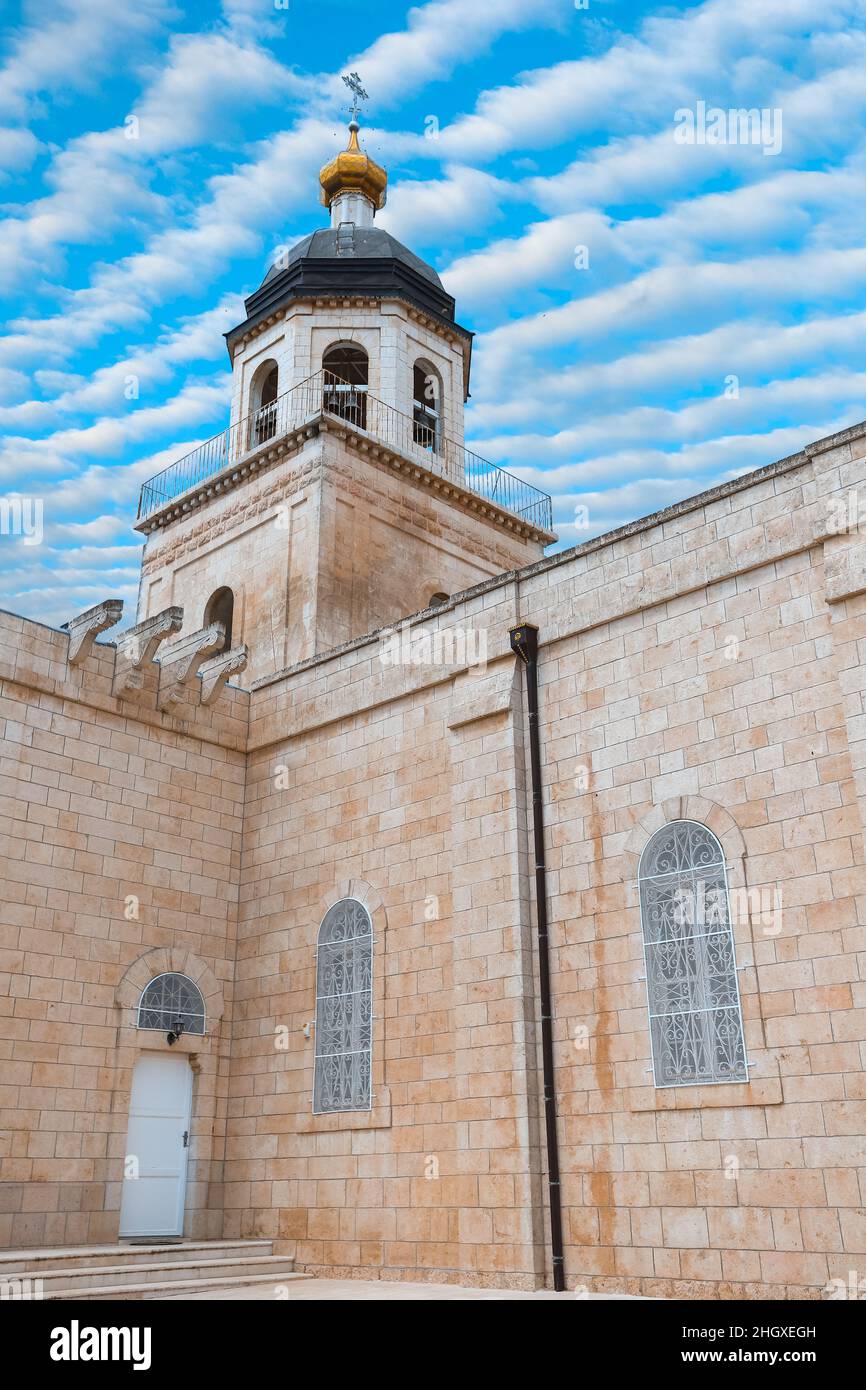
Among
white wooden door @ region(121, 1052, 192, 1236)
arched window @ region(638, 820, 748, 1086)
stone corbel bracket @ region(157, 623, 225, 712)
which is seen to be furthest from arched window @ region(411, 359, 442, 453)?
arched window @ region(638, 820, 748, 1086)

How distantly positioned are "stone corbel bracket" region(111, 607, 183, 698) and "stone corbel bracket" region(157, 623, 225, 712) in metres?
0.39

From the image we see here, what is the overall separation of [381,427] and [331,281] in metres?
2.94

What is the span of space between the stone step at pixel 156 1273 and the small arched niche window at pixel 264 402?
1310 cm

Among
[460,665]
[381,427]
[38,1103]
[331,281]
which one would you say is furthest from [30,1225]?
[331,281]

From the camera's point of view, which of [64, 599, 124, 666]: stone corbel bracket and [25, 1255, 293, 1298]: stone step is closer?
[25, 1255, 293, 1298]: stone step

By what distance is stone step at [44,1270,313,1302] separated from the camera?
33.7ft

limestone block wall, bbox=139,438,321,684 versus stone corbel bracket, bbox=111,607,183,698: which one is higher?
limestone block wall, bbox=139,438,321,684

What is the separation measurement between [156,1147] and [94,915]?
8.88ft

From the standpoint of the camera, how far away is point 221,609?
65.8 feet

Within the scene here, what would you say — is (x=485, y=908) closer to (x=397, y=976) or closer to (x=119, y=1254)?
(x=397, y=976)

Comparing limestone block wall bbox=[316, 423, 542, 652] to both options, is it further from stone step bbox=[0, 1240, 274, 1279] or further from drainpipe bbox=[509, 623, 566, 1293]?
stone step bbox=[0, 1240, 274, 1279]

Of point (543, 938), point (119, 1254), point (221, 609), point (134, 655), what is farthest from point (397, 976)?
point (221, 609)

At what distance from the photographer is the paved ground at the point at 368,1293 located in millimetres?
9891

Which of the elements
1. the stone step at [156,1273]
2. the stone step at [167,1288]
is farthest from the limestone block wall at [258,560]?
the stone step at [167,1288]
